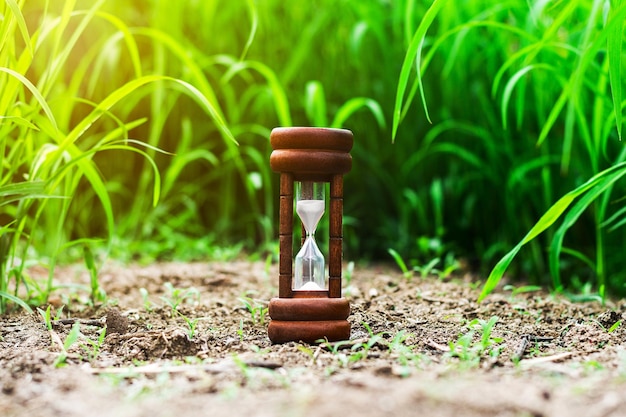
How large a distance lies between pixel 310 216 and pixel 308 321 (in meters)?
0.20

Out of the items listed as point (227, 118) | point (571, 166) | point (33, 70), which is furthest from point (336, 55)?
point (33, 70)

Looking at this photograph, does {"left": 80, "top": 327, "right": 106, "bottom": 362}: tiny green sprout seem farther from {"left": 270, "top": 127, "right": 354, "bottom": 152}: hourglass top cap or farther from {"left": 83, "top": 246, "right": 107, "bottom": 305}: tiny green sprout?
{"left": 270, "top": 127, "right": 354, "bottom": 152}: hourglass top cap

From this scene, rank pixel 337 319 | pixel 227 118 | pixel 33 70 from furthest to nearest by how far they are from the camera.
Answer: pixel 33 70
pixel 227 118
pixel 337 319

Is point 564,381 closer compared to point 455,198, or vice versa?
point 564,381

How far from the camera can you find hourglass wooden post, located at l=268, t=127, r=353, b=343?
1290 millimetres

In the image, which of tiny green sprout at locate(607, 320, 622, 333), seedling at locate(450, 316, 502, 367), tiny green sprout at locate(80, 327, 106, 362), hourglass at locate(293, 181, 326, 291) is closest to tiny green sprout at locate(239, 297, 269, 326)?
hourglass at locate(293, 181, 326, 291)

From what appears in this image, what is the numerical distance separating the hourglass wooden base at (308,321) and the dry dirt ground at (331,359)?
28 mm

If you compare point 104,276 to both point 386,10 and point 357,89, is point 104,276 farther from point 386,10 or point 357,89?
point 386,10

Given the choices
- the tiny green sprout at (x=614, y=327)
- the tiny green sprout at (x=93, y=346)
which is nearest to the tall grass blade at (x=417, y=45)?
the tiny green sprout at (x=614, y=327)

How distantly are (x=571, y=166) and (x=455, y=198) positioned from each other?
0.42 m

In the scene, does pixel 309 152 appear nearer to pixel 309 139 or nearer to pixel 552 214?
pixel 309 139

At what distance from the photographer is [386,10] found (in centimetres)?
275

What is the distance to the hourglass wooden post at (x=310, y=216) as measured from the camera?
1.29 metres

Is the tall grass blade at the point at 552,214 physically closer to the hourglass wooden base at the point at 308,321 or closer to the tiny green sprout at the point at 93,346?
the hourglass wooden base at the point at 308,321
